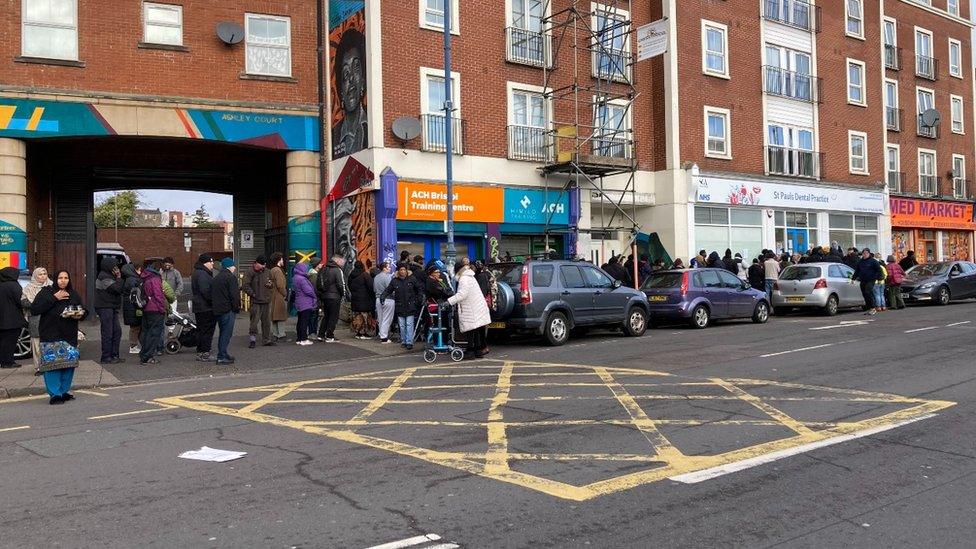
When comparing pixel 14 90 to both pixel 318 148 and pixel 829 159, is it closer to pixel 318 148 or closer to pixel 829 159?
pixel 318 148

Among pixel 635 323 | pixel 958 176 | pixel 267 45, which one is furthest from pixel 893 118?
pixel 267 45

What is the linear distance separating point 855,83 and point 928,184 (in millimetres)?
7322

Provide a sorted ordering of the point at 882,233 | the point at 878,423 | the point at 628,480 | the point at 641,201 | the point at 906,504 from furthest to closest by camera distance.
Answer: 1. the point at 882,233
2. the point at 641,201
3. the point at 878,423
4. the point at 628,480
5. the point at 906,504

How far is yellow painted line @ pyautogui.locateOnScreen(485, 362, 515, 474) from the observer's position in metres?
6.22

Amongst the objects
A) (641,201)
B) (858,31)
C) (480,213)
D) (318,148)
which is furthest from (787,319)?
(858,31)

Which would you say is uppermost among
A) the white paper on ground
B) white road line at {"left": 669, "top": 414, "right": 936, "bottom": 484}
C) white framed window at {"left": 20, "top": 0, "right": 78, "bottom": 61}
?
white framed window at {"left": 20, "top": 0, "right": 78, "bottom": 61}

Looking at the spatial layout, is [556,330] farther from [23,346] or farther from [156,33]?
[156,33]

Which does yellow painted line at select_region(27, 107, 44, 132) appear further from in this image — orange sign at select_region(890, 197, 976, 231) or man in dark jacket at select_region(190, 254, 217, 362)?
orange sign at select_region(890, 197, 976, 231)

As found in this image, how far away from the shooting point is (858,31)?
33156 millimetres

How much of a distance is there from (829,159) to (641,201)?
1034 centimetres

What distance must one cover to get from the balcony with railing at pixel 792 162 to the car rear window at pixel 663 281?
12089 millimetres

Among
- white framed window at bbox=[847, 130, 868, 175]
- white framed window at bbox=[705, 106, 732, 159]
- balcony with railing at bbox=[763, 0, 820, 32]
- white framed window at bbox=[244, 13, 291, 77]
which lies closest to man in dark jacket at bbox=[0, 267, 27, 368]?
white framed window at bbox=[244, 13, 291, 77]

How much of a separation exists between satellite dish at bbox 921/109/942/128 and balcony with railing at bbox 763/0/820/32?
352 inches

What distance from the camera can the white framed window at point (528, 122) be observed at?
22.9 meters
